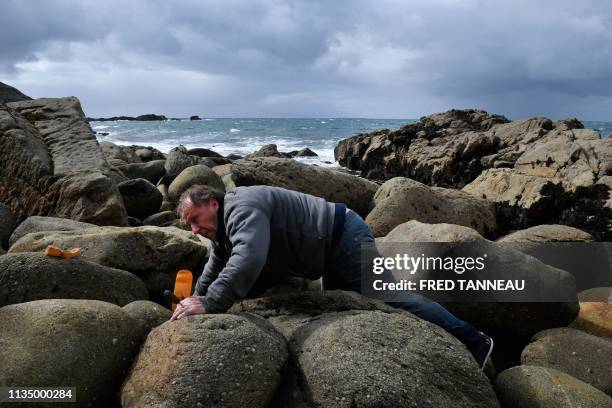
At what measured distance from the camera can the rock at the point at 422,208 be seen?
8117mm

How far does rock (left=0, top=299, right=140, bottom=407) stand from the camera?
3.04 m

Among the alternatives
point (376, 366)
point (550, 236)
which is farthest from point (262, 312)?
point (550, 236)

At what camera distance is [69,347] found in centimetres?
314

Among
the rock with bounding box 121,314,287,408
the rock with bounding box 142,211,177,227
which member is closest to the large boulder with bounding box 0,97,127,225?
the rock with bounding box 142,211,177,227

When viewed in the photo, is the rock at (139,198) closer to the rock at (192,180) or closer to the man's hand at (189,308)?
the rock at (192,180)

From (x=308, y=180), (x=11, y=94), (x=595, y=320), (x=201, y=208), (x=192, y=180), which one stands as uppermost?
(x=11, y=94)

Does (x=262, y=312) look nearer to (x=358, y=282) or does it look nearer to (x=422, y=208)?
(x=358, y=282)

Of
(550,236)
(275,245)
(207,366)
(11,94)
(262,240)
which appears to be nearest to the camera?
(207,366)

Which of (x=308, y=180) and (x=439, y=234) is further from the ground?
(x=439, y=234)

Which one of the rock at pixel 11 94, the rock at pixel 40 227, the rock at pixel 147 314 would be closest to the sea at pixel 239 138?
the rock at pixel 11 94

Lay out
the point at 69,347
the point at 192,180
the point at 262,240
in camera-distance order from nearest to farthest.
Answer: the point at 69,347 < the point at 262,240 < the point at 192,180

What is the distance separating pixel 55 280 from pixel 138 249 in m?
1.15

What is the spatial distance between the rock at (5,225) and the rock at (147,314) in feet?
11.0

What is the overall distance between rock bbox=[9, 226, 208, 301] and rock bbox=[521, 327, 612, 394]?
342cm
